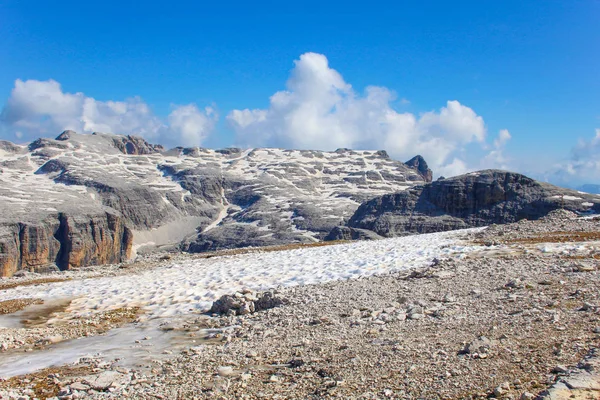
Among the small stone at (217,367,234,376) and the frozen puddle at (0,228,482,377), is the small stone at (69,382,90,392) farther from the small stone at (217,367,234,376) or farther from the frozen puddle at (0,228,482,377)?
the small stone at (217,367,234,376)

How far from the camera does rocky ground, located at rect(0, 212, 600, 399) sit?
730 cm

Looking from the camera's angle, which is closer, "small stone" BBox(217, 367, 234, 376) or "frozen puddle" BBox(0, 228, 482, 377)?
"small stone" BBox(217, 367, 234, 376)

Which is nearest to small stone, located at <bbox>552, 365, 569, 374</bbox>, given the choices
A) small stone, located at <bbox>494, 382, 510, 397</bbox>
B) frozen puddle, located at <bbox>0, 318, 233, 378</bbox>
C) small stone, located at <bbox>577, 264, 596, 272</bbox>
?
small stone, located at <bbox>494, 382, 510, 397</bbox>

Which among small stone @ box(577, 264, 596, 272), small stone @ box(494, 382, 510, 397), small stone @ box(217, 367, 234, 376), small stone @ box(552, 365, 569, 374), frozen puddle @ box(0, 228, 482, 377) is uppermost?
small stone @ box(577, 264, 596, 272)

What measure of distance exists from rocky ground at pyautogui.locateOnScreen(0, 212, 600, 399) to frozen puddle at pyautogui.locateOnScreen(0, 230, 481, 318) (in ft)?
12.0

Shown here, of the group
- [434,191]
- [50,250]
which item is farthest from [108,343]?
[50,250]

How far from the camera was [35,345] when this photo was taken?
1295 centimetres

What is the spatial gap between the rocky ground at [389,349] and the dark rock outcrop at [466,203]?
108375mm

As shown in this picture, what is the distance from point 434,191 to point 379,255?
119591 millimetres

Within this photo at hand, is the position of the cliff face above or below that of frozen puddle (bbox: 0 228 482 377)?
below

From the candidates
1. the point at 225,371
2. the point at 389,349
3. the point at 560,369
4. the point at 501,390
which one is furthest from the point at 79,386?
the point at 560,369

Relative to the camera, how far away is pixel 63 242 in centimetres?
15612

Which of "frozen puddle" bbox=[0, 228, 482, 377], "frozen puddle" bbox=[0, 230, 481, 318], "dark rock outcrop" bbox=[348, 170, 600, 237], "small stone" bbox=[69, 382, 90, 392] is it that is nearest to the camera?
"small stone" bbox=[69, 382, 90, 392]

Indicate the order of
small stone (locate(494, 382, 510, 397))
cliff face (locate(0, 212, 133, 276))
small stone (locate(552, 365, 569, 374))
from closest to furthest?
small stone (locate(494, 382, 510, 397))
small stone (locate(552, 365, 569, 374))
cliff face (locate(0, 212, 133, 276))
